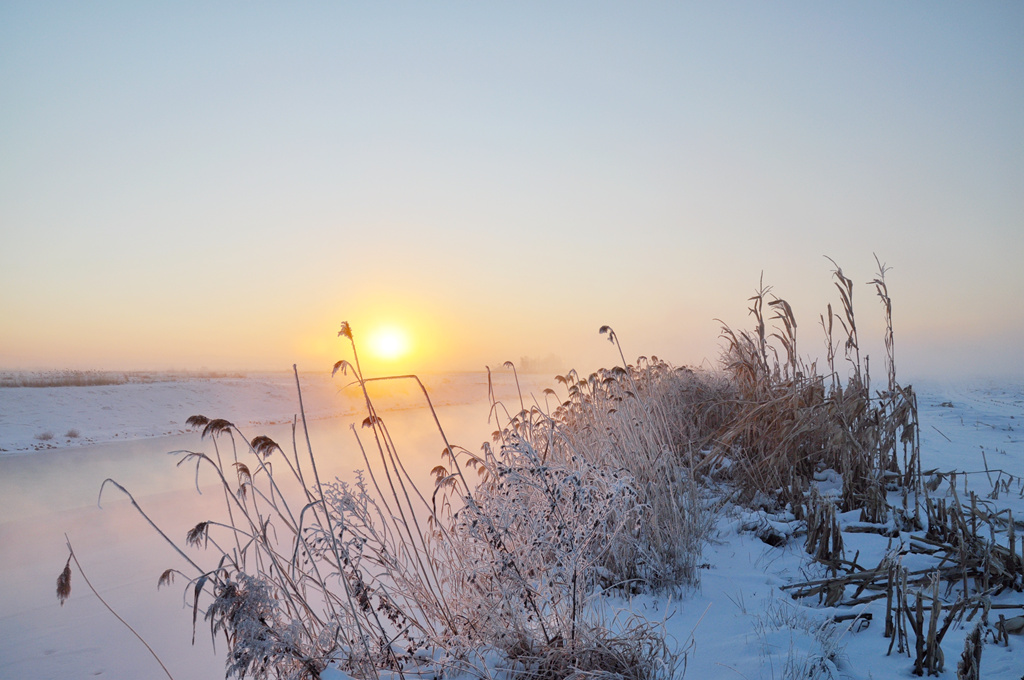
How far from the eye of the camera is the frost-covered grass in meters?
1.97

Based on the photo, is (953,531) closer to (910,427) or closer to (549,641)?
(910,427)

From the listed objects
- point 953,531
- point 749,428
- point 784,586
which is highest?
point 749,428

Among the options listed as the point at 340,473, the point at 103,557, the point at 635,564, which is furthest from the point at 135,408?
the point at 635,564

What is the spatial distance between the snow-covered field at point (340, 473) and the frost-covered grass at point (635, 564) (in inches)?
0.9

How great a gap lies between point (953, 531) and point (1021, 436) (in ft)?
14.2

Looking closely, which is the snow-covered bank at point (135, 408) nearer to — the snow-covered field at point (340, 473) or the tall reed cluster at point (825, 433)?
the snow-covered field at point (340, 473)

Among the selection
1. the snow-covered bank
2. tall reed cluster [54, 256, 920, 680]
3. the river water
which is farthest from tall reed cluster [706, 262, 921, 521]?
the snow-covered bank

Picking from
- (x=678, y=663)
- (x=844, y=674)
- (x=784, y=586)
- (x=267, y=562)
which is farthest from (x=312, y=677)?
(x=267, y=562)

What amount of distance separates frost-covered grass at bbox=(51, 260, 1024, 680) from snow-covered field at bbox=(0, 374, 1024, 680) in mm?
22

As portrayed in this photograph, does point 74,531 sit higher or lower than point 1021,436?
lower

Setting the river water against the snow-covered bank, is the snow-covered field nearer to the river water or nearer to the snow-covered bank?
the river water

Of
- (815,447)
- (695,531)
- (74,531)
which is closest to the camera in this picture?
(695,531)

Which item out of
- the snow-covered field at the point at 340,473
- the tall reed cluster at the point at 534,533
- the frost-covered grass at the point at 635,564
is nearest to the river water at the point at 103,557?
the snow-covered field at the point at 340,473

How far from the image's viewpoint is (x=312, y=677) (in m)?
1.92
